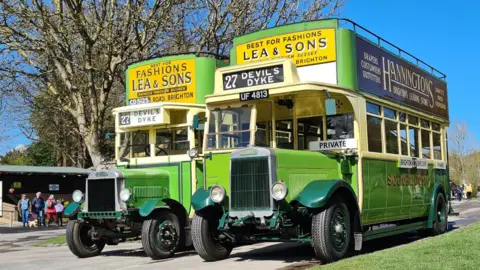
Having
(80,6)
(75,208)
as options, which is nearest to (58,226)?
(80,6)

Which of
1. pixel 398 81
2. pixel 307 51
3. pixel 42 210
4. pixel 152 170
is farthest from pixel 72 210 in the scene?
pixel 42 210

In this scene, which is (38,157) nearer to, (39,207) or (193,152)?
(39,207)

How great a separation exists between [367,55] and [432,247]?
404 centimetres

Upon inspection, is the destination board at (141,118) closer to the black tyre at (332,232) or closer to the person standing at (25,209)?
the black tyre at (332,232)

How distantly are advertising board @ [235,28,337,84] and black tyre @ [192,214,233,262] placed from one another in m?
3.26

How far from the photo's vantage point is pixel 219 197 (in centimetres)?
1023

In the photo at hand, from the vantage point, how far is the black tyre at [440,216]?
579 inches

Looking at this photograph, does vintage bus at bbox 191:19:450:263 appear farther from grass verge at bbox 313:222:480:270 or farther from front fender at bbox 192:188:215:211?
grass verge at bbox 313:222:480:270

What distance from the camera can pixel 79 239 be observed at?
496 inches

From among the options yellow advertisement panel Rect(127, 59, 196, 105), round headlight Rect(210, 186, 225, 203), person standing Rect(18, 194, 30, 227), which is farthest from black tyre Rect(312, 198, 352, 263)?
person standing Rect(18, 194, 30, 227)

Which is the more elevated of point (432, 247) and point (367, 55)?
point (367, 55)

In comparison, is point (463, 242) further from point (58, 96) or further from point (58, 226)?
point (58, 226)

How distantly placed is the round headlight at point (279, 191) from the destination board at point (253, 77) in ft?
6.45

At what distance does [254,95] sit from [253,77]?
1.27 ft
